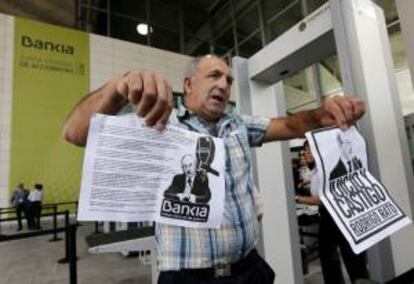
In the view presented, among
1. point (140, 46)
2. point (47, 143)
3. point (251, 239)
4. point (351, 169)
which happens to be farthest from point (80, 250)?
point (140, 46)

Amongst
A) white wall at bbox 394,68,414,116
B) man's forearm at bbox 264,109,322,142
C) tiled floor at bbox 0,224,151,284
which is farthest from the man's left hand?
white wall at bbox 394,68,414,116

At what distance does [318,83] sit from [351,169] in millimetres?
8606

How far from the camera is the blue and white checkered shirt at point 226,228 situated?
103cm

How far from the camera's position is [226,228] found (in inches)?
42.3

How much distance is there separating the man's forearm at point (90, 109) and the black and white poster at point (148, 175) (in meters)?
0.08

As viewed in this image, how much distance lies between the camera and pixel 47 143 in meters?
8.45

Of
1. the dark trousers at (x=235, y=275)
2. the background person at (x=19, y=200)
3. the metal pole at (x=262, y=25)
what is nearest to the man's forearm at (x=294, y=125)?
the dark trousers at (x=235, y=275)

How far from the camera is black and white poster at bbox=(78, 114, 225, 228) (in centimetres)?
72

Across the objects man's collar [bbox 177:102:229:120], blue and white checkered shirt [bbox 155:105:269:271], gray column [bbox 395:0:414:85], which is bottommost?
blue and white checkered shirt [bbox 155:105:269:271]

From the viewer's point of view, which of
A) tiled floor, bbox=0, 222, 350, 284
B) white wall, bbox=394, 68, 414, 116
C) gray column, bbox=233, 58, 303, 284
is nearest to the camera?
gray column, bbox=233, 58, 303, 284

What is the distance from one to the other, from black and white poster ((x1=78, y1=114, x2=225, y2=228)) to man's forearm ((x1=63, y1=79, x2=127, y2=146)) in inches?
3.1

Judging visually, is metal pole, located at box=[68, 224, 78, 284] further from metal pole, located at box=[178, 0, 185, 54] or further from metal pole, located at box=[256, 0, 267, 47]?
metal pole, located at box=[178, 0, 185, 54]

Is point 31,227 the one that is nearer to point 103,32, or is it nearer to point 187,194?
point 103,32

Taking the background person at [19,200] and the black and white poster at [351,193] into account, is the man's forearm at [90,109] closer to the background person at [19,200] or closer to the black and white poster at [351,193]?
the black and white poster at [351,193]
